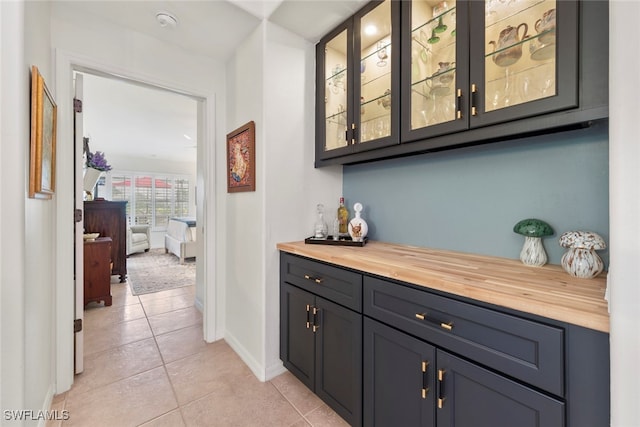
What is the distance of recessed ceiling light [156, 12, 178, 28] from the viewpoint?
1786 millimetres

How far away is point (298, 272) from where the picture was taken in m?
1.73

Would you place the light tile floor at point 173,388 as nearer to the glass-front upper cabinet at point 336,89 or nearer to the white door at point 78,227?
the white door at point 78,227

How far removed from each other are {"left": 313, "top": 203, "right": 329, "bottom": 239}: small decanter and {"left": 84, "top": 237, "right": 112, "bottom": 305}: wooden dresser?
2.73 metres

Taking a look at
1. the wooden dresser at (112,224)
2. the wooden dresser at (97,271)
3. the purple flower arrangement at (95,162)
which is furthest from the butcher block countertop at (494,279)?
the wooden dresser at (112,224)

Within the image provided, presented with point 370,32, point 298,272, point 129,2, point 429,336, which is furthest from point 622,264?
point 129,2

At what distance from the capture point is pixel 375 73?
1.68 m

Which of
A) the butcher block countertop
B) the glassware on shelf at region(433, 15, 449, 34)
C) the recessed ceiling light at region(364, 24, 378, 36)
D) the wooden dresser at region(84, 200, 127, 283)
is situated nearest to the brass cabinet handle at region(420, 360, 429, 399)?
the butcher block countertop

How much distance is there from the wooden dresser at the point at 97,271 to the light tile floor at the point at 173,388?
0.61 m

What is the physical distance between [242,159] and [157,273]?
3582 millimetres

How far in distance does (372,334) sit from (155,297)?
127 inches

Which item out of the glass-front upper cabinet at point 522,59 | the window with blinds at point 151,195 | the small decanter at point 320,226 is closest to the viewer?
the glass-front upper cabinet at point 522,59

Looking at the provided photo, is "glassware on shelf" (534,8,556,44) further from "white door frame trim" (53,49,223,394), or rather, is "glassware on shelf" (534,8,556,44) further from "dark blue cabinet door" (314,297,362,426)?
"white door frame trim" (53,49,223,394)

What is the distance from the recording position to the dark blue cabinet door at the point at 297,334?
1.64 m

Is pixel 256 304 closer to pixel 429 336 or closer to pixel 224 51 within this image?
pixel 429 336
